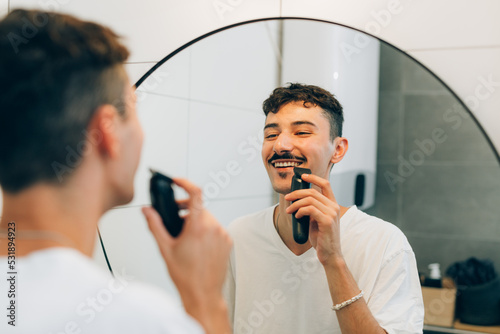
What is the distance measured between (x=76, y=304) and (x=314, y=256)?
348 millimetres

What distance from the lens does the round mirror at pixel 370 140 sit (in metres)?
0.67

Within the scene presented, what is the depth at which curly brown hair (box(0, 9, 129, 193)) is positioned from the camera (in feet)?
1.40

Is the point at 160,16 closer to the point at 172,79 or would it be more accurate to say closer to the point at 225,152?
the point at 172,79

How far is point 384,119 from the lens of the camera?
69cm

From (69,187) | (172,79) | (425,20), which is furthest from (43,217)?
(425,20)

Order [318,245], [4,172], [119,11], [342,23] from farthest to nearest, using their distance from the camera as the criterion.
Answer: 1. [119,11]
2. [342,23]
3. [318,245]
4. [4,172]

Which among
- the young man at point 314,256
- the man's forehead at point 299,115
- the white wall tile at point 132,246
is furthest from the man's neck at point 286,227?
the white wall tile at point 132,246

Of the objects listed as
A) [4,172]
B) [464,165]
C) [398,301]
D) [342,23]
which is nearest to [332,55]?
[342,23]

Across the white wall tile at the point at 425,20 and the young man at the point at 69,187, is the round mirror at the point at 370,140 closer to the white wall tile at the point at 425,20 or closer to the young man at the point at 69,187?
the white wall tile at the point at 425,20

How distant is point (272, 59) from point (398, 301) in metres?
0.40

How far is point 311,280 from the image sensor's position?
0.65m

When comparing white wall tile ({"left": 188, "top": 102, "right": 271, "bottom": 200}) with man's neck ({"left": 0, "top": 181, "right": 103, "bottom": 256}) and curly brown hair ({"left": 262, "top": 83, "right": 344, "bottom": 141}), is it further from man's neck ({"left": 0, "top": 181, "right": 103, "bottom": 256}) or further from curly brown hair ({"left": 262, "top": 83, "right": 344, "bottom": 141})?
man's neck ({"left": 0, "top": 181, "right": 103, "bottom": 256})

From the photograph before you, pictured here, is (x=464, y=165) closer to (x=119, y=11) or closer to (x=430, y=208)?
(x=430, y=208)

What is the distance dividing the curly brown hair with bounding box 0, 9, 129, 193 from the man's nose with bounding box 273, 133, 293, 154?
29cm
